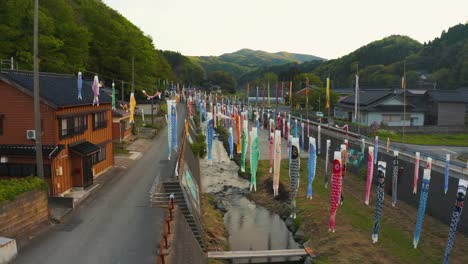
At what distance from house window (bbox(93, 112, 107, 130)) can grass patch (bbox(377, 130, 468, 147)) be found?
113ft

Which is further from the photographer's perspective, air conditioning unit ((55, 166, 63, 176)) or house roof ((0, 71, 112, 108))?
air conditioning unit ((55, 166, 63, 176))

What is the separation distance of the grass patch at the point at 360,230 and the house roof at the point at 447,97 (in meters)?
33.9

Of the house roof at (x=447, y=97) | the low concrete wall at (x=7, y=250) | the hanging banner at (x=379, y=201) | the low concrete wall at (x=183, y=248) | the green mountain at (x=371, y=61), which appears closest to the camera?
the low concrete wall at (x=183, y=248)

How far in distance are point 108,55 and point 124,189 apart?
112 feet

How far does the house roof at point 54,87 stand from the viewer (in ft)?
64.9

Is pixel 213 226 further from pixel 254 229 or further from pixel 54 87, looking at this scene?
pixel 54 87

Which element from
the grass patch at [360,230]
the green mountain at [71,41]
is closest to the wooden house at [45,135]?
the grass patch at [360,230]

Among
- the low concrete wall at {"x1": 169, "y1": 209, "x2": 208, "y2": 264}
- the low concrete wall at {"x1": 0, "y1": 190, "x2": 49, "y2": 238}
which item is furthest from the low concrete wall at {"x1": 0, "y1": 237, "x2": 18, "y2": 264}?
the low concrete wall at {"x1": 169, "y1": 209, "x2": 208, "y2": 264}

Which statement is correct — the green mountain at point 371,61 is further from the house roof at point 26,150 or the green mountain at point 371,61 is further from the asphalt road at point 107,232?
the house roof at point 26,150

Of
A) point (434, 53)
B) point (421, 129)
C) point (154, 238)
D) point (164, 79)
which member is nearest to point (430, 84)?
point (434, 53)

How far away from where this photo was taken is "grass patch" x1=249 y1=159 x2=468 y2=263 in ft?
61.2

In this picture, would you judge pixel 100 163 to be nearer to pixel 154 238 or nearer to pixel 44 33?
pixel 154 238

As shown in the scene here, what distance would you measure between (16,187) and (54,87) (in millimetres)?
9004

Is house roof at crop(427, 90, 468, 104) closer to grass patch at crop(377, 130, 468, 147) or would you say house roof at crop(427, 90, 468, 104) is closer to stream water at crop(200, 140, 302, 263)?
grass patch at crop(377, 130, 468, 147)
